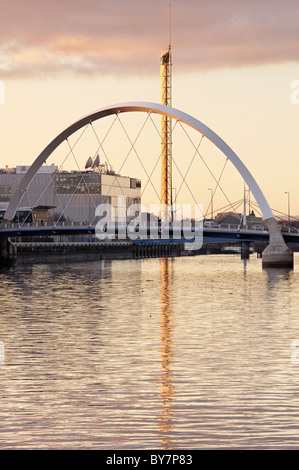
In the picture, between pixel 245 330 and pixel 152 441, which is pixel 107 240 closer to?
pixel 245 330

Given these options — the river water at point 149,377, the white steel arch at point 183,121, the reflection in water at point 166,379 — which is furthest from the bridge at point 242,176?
the reflection in water at point 166,379

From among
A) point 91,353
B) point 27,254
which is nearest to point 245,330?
point 91,353

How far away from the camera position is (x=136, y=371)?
2597 centimetres

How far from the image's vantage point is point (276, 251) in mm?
108875

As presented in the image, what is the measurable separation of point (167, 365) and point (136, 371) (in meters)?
1.54

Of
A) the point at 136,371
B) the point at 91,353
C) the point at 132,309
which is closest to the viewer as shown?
the point at 136,371

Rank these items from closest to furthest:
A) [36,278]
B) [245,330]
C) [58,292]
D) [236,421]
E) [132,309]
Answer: [236,421]
[245,330]
[132,309]
[58,292]
[36,278]

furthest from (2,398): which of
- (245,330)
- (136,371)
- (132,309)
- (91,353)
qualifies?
(132,309)

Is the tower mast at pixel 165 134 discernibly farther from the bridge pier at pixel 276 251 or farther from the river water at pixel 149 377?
the river water at pixel 149 377

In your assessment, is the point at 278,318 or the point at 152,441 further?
the point at 278,318

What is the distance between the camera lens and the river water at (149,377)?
1781 centimetres

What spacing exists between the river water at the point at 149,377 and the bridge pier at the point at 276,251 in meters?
53.9

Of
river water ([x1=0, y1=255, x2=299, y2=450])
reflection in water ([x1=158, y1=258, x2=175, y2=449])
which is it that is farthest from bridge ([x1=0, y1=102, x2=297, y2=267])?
reflection in water ([x1=158, y1=258, x2=175, y2=449])

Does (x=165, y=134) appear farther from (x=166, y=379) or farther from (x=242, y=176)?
(x=166, y=379)
